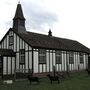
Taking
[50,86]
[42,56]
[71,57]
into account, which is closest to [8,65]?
[42,56]

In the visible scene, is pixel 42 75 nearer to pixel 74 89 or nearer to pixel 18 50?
pixel 18 50

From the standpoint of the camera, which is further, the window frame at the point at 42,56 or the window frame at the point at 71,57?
the window frame at the point at 71,57

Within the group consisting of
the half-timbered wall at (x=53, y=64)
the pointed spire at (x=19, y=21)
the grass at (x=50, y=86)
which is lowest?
the grass at (x=50, y=86)

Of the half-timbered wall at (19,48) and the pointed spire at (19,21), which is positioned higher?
the pointed spire at (19,21)

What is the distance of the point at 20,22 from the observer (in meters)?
31.9

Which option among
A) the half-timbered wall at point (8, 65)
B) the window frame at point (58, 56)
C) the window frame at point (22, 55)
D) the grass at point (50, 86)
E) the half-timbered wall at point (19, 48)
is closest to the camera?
the grass at point (50, 86)

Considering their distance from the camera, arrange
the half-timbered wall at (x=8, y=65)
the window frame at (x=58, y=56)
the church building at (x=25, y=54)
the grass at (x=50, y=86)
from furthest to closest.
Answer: the window frame at (x=58, y=56)
the half-timbered wall at (x=8, y=65)
the church building at (x=25, y=54)
the grass at (x=50, y=86)

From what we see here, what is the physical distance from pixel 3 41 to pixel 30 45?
7.02 metres

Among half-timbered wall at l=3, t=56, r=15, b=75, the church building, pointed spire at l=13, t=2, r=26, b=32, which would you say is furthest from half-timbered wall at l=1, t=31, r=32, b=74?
pointed spire at l=13, t=2, r=26, b=32

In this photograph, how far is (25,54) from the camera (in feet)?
92.6

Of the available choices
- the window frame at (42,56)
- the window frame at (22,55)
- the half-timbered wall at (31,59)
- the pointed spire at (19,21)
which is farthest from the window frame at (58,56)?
the pointed spire at (19,21)

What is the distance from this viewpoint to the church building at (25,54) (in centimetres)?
2753

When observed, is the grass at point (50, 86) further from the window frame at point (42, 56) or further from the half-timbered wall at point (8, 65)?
the window frame at point (42, 56)

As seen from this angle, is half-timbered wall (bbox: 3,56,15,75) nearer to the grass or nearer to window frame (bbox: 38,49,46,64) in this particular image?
window frame (bbox: 38,49,46,64)
